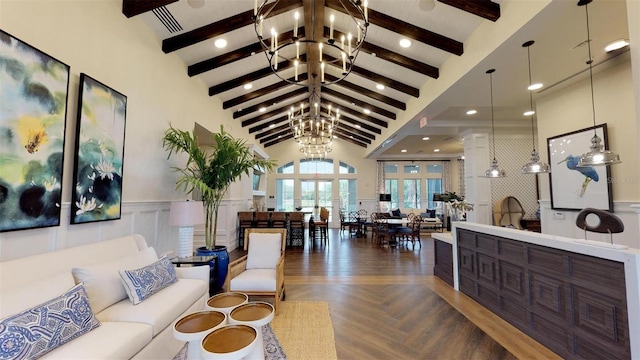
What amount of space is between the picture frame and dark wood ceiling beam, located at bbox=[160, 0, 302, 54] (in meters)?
4.56

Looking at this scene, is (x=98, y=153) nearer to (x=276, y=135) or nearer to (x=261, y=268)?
(x=261, y=268)

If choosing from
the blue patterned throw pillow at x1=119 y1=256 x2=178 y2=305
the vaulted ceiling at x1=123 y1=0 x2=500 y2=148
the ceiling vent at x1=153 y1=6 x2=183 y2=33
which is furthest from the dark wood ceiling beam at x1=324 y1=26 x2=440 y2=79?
the blue patterned throw pillow at x1=119 y1=256 x2=178 y2=305

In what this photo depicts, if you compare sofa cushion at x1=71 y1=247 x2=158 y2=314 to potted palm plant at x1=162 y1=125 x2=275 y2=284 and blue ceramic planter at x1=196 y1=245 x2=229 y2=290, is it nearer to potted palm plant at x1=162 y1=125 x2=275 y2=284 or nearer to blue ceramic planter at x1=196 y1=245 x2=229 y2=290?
blue ceramic planter at x1=196 y1=245 x2=229 y2=290

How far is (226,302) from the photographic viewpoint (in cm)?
238

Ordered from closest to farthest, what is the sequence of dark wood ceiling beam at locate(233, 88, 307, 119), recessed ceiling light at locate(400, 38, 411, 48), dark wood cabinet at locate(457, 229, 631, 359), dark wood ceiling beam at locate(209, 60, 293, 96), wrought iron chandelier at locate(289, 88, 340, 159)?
dark wood cabinet at locate(457, 229, 631, 359) < recessed ceiling light at locate(400, 38, 411, 48) < dark wood ceiling beam at locate(209, 60, 293, 96) < wrought iron chandelier at locate(289, 88, 340, 159) < dark wood ceiling beam at locate(233, 88, 307, 119)

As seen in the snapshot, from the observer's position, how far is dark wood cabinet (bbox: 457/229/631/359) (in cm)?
196

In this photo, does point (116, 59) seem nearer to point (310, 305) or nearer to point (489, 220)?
point (310, 305)

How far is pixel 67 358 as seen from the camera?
1.45m

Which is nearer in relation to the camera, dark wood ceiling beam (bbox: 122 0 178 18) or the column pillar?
dark wood ceiling beam (bbox: 122 0 178 18)

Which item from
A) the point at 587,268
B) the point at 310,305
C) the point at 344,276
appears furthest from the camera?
the point at 344,276

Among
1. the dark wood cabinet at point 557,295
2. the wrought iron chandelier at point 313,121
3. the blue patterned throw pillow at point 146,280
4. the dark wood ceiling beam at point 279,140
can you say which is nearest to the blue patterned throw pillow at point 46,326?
the blue patterned throw pillow at point 146,280

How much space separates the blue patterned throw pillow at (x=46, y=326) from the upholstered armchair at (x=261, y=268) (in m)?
1.45

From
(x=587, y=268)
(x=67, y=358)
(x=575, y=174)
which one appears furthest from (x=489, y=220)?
(x=67, y=358)

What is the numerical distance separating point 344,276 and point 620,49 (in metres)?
4.73
